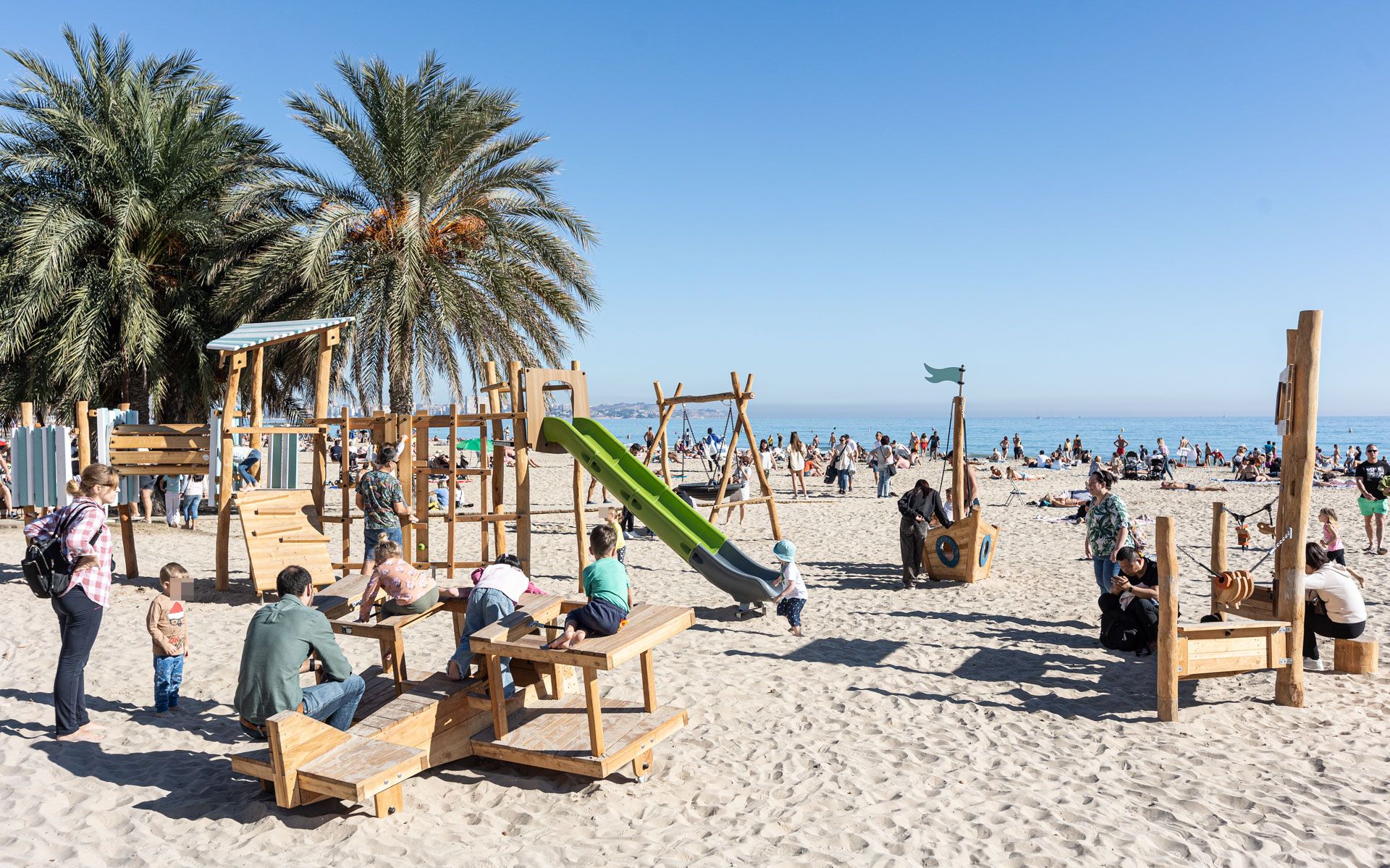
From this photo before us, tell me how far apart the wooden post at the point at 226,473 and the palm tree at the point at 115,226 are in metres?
6.14

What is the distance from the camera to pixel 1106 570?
850 cm

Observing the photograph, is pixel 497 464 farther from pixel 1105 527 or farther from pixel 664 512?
pixel 1105 527

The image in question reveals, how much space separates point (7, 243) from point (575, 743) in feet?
55.8

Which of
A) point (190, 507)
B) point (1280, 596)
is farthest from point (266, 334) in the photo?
point (1280, 596)

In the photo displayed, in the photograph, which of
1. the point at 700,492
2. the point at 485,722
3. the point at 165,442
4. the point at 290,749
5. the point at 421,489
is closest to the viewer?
the point at 290,749

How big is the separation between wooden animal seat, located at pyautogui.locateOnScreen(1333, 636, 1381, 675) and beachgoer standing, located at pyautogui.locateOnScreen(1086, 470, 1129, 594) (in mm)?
1799

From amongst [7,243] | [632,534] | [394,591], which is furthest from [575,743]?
[7,243]

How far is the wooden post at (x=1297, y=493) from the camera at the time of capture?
6648mm

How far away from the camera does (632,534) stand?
55.9 ft

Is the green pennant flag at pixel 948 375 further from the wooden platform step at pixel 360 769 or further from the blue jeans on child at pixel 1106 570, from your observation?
the wooden platform step at pixel 360 769

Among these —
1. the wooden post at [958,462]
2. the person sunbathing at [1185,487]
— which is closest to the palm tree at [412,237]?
the wooden post at [958,462]

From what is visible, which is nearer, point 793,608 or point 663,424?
point 793,608

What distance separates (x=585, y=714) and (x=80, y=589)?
338 centimetres

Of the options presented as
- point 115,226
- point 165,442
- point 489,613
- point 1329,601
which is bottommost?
point 1329,601
